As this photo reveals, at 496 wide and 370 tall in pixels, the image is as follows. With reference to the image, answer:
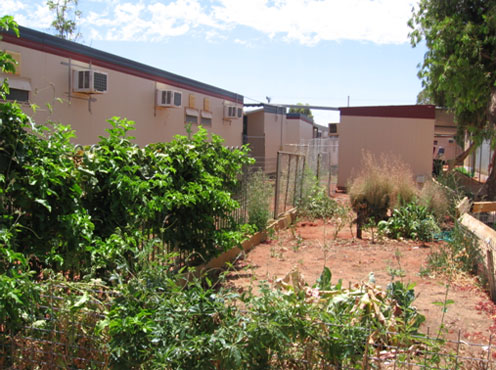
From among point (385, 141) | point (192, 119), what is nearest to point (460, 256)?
point (385, 141)

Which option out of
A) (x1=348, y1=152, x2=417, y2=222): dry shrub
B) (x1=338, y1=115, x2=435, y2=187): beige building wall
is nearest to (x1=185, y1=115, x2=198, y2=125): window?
(x1=338, y1=115, x2=435, y2=187): beige building wall

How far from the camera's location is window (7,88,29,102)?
9422mm

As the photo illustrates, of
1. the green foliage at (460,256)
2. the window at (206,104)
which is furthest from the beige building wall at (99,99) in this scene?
the green foliage at (460,256)

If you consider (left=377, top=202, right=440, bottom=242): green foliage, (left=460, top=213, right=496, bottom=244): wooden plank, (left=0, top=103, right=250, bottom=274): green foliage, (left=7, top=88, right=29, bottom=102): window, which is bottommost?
(left=377, top=202, right=440, bottom=242): green foliage

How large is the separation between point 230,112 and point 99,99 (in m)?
9.09

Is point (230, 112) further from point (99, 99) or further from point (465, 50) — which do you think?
point (465, 50)

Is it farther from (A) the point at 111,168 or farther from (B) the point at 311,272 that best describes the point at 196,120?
(A) the point at 111,168

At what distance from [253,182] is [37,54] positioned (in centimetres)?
531

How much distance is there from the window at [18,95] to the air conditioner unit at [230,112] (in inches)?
443

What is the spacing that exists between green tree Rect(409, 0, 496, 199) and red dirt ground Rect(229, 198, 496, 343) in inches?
226

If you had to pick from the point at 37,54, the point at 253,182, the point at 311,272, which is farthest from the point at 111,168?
the point at 37,54

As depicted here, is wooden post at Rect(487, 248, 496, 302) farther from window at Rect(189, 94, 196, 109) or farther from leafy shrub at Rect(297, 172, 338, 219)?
window at Rect(189, 94, 196, 109)

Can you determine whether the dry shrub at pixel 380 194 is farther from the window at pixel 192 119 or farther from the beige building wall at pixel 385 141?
the window at pixel 192 119

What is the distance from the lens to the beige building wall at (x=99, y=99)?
10.1 meters
